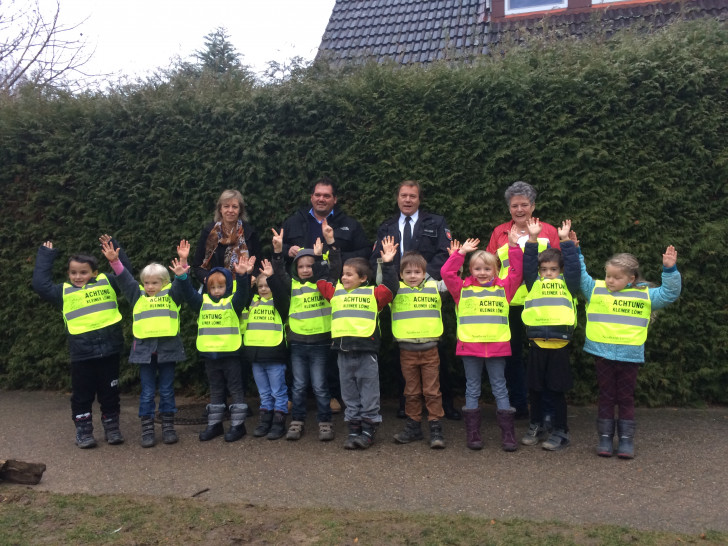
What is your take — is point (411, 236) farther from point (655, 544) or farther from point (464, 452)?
point (655, 544)

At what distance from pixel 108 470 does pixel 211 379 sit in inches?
44.9

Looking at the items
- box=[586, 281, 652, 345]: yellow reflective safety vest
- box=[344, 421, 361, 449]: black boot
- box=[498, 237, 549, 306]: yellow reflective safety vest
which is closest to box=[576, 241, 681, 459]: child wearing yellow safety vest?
box=[586, 281, 652, 345]: yellow reflective safety vest

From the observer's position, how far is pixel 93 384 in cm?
527

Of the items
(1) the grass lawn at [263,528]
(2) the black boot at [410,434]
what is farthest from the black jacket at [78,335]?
(2) the black boot at [410,434]

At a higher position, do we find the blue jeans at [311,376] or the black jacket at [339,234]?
the black jacket at [339,234]

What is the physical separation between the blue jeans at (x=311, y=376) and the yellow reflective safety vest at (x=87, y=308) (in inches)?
64.7

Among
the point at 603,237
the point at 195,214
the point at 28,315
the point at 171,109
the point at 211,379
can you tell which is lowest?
the point at 211,379

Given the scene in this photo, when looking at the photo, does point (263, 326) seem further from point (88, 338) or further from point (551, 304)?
point (551, 304)

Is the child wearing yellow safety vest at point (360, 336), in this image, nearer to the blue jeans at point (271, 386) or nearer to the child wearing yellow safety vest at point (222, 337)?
the blue jeans at point (271, 386)

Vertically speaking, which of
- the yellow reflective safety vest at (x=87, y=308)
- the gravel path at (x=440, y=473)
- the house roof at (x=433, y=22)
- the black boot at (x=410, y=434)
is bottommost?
the gravel path at (x=440, y=473)

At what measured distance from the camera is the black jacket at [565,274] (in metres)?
4.71

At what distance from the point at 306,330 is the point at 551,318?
79.6 inches

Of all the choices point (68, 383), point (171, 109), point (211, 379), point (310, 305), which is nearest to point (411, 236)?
point (310, 305)

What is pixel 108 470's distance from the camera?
459cm
